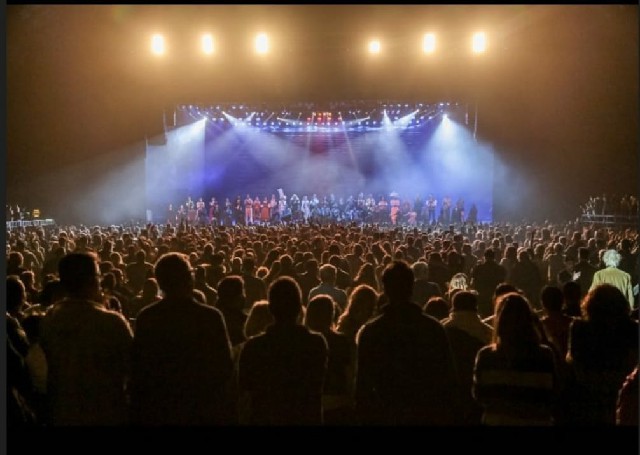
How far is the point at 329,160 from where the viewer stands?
27.5 m

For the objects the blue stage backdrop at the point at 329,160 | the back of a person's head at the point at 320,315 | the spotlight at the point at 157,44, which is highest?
the spotlight at the point at 157,44

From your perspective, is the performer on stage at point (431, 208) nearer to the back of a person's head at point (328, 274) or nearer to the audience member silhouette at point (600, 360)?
the back of a person's head at point (328, 274)

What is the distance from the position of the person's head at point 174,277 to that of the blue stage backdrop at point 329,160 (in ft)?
71.6

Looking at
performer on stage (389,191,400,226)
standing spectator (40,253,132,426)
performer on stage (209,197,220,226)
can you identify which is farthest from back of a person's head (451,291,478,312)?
performer on stage (209,197,220,226)

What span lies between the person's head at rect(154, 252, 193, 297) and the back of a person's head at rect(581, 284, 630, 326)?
244 centimetres

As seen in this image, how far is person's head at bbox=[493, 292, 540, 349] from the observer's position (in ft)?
10.9

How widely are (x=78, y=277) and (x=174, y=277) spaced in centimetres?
55

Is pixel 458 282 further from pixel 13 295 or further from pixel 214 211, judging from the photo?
pixel 214 211

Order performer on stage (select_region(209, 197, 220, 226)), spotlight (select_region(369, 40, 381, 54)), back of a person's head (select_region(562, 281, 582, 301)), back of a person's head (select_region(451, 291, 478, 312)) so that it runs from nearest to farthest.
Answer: back of a person's head (select_region(451, 291, 478, 312)) → back of a person's head (select_region(562, 281, 582, 301)) → spotlight (select_region(369, 40, 381, 54)) → performer on stage (select_region(209, 197, 220, 226))

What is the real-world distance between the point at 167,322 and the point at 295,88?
19441 mm

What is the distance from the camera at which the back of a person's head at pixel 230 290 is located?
4633mm

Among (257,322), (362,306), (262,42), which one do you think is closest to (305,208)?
(262,42)

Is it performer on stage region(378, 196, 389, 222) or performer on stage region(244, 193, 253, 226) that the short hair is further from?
performer on stage region(244, 193, 253, 226)

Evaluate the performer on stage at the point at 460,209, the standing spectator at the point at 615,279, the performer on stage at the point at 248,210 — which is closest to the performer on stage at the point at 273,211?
the performer on stage at the point at 248,210
